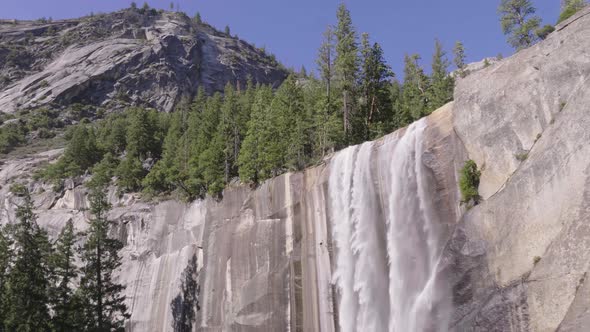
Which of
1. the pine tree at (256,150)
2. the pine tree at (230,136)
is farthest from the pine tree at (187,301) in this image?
the pine tree at (256,150)

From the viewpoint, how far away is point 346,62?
34.2 meters

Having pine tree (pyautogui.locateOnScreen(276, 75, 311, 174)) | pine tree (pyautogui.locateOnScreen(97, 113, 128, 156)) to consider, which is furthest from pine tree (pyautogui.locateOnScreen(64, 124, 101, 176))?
pine tree (pyautogui.locateOnScreen(276, 75, 311, 174))

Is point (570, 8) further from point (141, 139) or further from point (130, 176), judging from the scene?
point (141, 139)

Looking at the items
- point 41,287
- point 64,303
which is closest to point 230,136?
point 64,303

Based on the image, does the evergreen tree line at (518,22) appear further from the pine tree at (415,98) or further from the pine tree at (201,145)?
the pine tree at (201,145)

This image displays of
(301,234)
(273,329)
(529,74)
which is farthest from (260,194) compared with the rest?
(529,74)

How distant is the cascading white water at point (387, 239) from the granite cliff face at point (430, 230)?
0.23ft

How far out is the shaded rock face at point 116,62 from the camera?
92131mm

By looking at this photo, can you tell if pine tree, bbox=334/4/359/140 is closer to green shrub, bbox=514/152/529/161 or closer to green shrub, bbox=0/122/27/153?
green shrub, bbox=514/152/529/161

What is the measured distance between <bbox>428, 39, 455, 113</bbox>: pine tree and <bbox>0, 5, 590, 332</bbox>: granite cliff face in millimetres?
11543

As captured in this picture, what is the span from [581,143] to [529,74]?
17.1 ft

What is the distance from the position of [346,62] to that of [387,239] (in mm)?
15711

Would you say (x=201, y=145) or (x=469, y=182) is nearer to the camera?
(x=469, y=182)

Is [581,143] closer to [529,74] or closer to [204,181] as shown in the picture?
[529,74]
